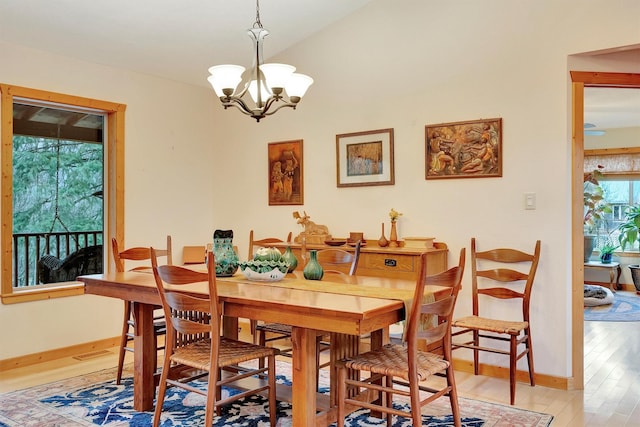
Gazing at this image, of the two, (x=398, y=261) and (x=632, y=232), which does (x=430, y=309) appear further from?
(x=632, y=232)

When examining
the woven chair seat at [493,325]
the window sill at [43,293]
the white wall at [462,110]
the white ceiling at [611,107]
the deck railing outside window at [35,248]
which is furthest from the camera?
the white ceiling at [611,107]

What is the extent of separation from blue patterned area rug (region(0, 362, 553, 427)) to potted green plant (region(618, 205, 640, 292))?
5532mm

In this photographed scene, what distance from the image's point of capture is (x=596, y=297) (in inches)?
270

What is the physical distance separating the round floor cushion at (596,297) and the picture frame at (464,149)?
3739 millimetres

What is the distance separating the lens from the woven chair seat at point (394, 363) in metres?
2.41

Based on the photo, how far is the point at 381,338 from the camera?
9.66 ft

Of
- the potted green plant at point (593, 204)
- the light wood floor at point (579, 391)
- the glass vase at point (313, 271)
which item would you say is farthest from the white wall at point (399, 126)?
the potted green plant at point (593, 204)

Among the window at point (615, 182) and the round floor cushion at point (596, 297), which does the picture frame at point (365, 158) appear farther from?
the window at point (615, 182)

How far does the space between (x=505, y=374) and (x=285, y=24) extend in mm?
3278

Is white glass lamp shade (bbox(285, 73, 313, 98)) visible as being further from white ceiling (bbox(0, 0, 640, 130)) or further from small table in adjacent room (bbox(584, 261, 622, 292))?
small table in adjacent room (bbox(584, 261, 622, 292))

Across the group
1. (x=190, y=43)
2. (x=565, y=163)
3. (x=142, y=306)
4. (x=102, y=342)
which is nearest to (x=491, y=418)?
(x=565, y=163)

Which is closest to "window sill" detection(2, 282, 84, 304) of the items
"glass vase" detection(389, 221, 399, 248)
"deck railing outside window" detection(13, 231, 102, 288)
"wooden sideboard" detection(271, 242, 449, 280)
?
"deck railing outside window" detection(13, 231, 102, 288)

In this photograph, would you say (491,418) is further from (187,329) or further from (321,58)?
(321,58)

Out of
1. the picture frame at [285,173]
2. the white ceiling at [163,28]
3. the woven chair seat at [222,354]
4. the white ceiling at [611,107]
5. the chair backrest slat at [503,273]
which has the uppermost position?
the white ceiling at [163,28]
